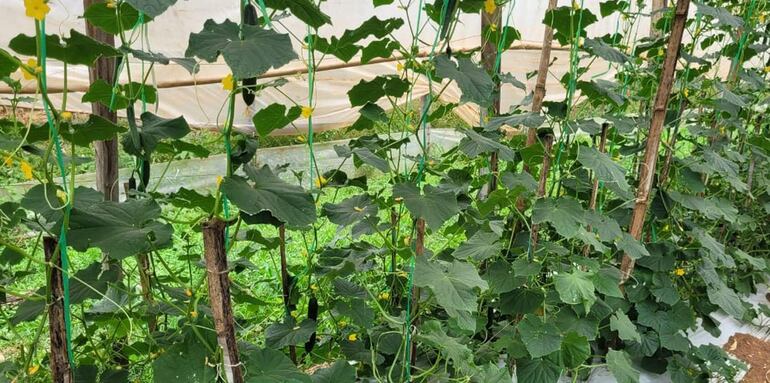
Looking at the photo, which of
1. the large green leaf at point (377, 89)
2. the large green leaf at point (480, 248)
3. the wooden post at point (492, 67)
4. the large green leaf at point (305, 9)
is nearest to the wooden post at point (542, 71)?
the wooden post at point (492, 67)

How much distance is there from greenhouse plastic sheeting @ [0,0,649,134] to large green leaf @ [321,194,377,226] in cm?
109

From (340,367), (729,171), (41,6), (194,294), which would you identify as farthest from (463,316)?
(729,171)

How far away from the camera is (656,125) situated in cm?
162

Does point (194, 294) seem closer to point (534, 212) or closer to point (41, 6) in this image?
point (41, 6)

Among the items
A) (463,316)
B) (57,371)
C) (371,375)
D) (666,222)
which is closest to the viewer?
(57,371)

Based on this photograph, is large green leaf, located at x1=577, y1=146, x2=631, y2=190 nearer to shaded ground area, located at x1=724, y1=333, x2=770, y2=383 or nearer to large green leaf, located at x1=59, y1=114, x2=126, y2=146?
large green leaf, located at x1=59, y1=114, x2=126, y2=146

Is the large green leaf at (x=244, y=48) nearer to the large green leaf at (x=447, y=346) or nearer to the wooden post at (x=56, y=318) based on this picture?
the wooden post at (x=56, y=318)

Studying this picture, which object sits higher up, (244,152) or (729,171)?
(244,152)

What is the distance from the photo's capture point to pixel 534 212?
1.30 meters

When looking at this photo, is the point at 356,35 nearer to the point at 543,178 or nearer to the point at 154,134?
the point at 154,134

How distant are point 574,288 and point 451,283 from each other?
13.7 inches

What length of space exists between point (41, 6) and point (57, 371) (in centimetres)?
50

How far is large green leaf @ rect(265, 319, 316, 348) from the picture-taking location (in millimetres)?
1218

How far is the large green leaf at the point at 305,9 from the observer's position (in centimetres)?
78
